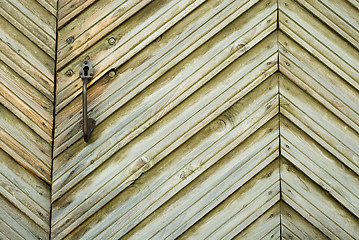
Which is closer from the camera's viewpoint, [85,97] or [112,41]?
[85,97]

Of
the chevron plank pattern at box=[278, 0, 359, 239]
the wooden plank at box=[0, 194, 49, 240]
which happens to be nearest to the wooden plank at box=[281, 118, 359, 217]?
the chevron plank pattern at box=[278, 0, 359, 239]

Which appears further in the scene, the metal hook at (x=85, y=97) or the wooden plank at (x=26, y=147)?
the wooden plank at (x=26, y=147)

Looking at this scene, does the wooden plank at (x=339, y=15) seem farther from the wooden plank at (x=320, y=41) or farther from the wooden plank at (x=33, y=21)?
the wooden plank at (x=33, y=21)

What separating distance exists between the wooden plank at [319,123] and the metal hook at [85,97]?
88 cm

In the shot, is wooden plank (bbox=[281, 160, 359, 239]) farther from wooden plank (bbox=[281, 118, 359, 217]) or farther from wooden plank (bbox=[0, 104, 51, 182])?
wooden plank (bbox=[0, 104, 51, 182])

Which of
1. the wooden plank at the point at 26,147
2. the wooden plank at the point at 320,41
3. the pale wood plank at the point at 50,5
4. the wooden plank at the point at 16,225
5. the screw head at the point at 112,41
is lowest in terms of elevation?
the wooden plank at the point at 16,225

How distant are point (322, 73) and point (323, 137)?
0.29 m

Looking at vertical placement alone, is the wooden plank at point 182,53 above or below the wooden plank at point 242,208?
above

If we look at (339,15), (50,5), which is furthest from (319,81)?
(50,5)

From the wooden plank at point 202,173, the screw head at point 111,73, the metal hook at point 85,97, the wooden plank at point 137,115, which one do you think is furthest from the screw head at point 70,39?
the wooden plank at point 202,173

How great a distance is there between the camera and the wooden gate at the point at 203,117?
189 centimetres

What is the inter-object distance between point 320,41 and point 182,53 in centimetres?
64

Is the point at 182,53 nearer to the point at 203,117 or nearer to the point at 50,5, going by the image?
the point at 203,117

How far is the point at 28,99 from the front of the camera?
75.5 inches
